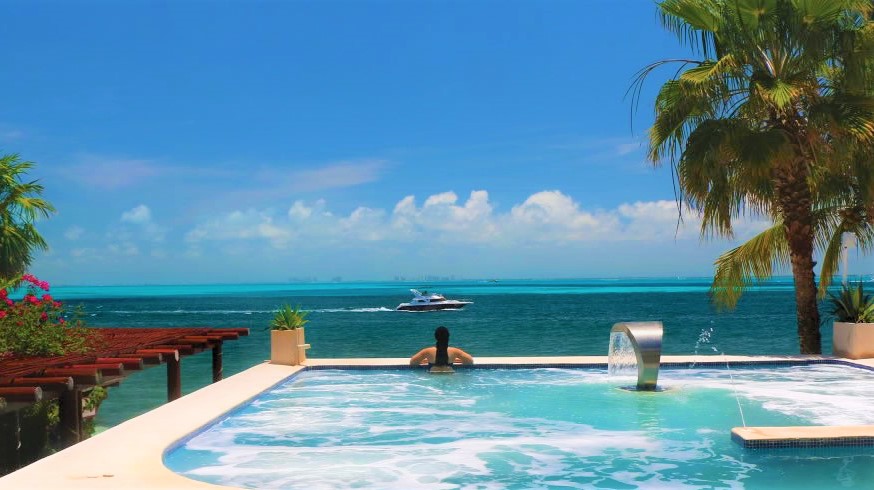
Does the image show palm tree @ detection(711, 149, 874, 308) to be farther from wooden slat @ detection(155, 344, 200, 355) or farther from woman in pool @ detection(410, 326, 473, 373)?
wooden slat @ detection(155, 344, 200, 355)

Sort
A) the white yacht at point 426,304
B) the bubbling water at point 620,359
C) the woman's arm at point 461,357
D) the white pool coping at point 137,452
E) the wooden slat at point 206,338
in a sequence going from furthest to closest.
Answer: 1. the white yacht at point 426,304
2. the woman's arm at point 461,357
3. the bubbling water at point 620,359
4. the wooden slat at point 206,338
5. the white pool coping at point 137,452

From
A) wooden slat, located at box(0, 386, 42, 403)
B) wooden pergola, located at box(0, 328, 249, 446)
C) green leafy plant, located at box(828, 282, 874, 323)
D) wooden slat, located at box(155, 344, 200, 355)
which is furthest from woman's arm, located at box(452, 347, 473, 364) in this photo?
wooden slat, located at box(0, 386, 42, 403)

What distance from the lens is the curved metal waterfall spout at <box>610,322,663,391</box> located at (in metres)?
13.1

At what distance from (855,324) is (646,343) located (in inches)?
253

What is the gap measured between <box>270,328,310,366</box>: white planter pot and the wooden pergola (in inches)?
46.7

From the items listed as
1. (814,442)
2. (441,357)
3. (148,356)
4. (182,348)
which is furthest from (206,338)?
(814,442)

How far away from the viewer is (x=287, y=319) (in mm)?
17062

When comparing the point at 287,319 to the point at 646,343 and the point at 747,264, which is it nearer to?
the point at 646,343

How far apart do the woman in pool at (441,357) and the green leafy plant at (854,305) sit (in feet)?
24.4

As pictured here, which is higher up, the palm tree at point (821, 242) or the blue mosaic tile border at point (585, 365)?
the palm tree at point (821, 242)

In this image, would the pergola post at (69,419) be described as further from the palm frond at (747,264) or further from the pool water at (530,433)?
the palm frond at (747,264)

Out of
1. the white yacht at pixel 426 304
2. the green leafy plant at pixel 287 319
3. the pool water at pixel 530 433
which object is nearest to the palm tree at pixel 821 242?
the pool water at pixel 530 433

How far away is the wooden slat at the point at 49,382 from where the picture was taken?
360 inches

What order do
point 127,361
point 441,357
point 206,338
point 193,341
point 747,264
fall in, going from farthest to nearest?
1. point 747,264
2. point 441,357
3. point 206,338
4. point 193,341
5. point 127,361
